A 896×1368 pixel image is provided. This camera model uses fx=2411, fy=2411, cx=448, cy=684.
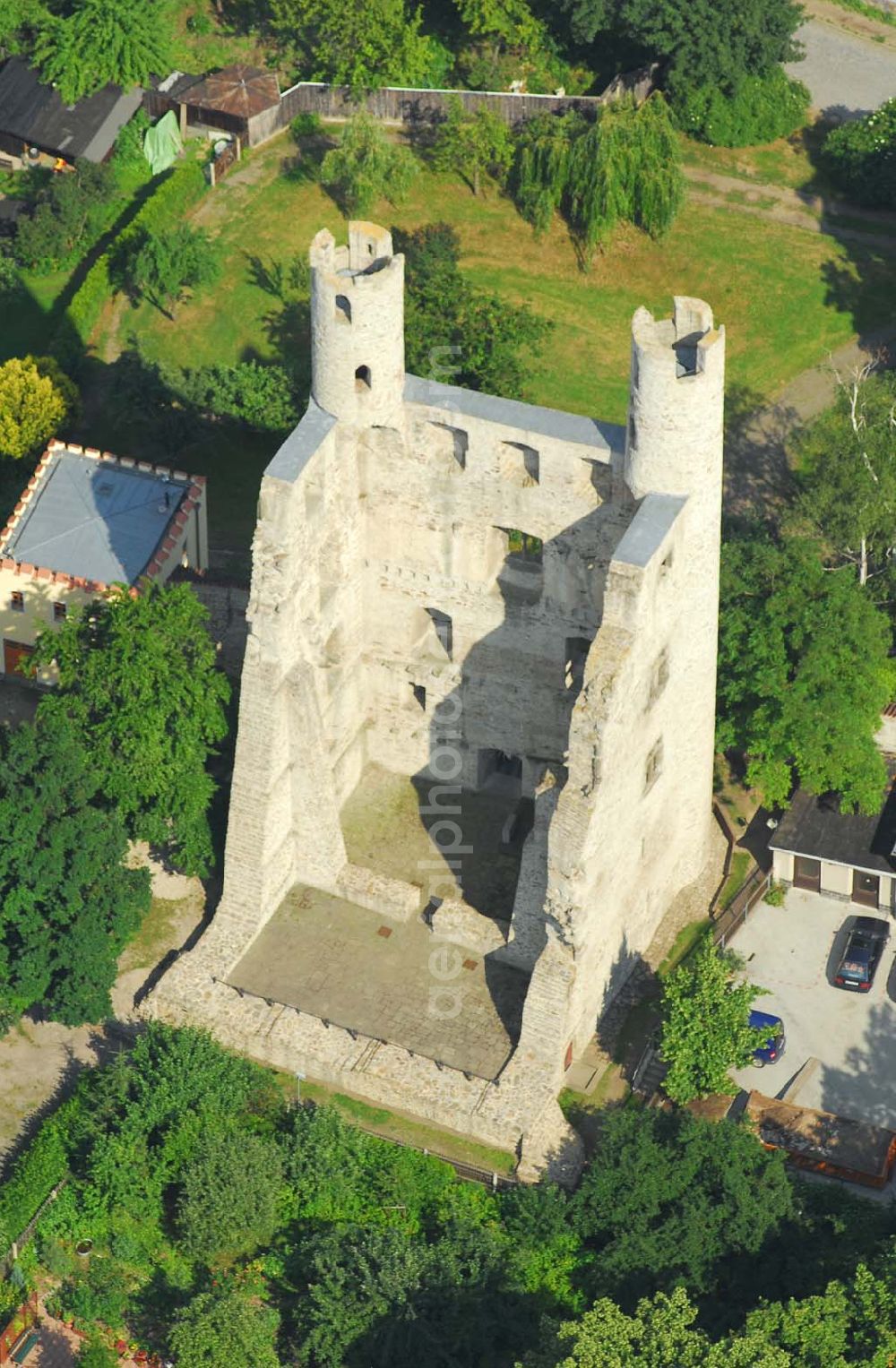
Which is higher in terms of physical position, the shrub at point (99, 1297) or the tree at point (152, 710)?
the tree at point (152, 710)

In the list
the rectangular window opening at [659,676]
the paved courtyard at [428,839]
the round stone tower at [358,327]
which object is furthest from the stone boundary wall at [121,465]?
the rectangular window opening at [659,676]

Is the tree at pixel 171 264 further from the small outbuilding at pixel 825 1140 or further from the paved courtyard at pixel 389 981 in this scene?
the small outbuilding at pixel 825 1140

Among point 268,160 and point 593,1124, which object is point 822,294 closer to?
point 268,160

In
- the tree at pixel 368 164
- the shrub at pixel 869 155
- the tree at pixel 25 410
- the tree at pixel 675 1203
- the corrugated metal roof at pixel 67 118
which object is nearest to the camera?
the tree at pixel 675 1203

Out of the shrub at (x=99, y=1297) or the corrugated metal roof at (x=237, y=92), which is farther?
the corrugated metal roof at (x=237, y=92)

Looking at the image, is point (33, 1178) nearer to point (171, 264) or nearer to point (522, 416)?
point (522, 416)

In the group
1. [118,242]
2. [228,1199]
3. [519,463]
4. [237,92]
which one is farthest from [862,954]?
[237,92]

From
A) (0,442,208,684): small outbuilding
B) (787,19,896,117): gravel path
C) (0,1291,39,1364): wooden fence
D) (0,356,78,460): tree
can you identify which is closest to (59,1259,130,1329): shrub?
(0,1291,39,1364): wooden fence

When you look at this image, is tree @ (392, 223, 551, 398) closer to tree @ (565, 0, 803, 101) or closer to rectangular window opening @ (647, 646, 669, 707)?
tree @ (565, 0, 803, 101)
